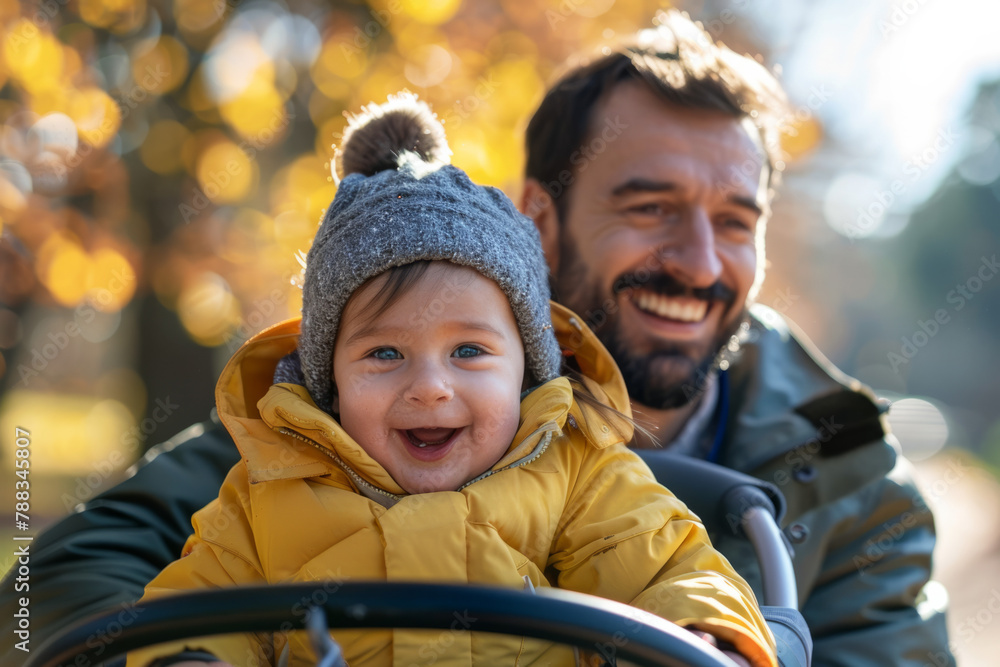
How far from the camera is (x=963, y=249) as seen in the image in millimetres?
34094

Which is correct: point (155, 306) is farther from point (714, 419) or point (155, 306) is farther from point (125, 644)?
point (125, 644)

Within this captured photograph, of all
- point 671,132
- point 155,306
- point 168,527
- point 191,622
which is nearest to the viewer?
point 191,622

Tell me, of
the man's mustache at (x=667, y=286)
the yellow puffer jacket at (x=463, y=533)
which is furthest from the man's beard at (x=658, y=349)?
the yellow puffer jacket at (x=463, y=533)

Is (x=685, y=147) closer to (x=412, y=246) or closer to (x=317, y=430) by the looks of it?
(x=412, y=246)

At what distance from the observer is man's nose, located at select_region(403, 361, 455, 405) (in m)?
1.65

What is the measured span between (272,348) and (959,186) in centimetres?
3739

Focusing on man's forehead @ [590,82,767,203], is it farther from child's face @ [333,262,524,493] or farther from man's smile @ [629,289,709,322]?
child's face @ [333,262,524,493]

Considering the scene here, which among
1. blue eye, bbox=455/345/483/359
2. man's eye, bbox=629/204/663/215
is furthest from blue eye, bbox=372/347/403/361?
man's eye, bbox=629/204/663/215

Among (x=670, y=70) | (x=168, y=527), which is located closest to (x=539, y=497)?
(x=168, y=527)

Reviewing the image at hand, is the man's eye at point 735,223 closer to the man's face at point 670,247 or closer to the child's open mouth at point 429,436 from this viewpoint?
the man's face at point 670,247

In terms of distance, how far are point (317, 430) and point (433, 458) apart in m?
0.23

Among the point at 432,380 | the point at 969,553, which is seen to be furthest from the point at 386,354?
the point at 969,553

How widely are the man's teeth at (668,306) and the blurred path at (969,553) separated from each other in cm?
93

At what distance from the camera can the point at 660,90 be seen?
10.1 ft
